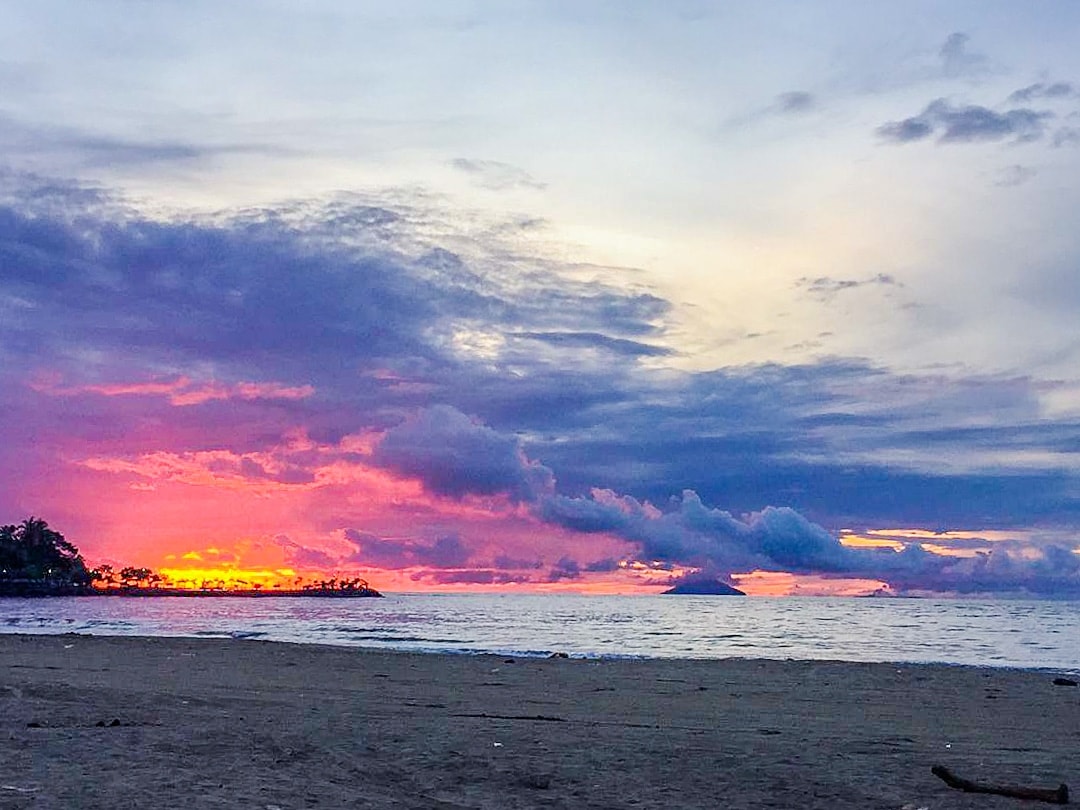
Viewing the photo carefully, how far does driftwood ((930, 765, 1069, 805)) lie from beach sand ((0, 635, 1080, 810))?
11 cm

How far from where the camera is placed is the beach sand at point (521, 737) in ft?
28.9

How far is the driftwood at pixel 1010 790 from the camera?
8.84 m

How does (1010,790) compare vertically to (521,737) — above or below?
above

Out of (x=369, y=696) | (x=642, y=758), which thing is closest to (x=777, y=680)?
(x=369, y=696)

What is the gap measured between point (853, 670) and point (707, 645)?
16.2 meters

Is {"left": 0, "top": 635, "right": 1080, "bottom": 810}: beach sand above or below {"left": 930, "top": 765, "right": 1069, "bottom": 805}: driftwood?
below

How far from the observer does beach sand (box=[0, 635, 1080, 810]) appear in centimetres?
880

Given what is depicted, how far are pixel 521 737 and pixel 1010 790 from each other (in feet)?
17.9

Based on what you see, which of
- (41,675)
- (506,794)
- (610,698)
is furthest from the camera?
(41,675)

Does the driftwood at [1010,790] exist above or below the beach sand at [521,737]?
above

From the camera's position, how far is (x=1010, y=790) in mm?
9086

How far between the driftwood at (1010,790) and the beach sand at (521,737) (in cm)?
11

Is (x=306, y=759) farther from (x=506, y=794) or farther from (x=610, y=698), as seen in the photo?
(x=610, y=698)

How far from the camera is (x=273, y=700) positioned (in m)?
16.9
